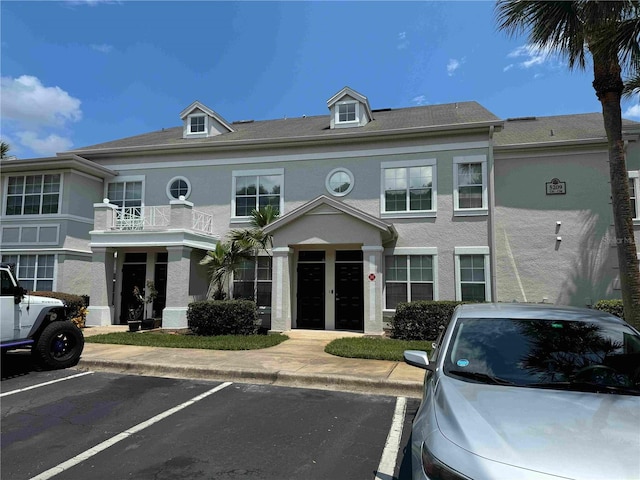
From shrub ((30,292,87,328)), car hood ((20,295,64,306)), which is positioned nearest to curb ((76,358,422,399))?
car hood ((20,295,64,306))

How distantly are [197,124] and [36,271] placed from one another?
8.62m

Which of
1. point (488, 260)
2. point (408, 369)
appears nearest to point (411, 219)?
point (488, 260)

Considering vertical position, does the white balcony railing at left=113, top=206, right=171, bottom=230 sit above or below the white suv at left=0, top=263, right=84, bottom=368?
above

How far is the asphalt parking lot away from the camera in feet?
13.6

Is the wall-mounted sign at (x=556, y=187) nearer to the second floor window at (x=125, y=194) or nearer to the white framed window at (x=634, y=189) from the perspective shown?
the white framed window at (x=634, y=189)

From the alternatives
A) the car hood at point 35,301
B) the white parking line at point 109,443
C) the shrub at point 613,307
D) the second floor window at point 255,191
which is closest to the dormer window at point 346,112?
the second floor window at point 255,191

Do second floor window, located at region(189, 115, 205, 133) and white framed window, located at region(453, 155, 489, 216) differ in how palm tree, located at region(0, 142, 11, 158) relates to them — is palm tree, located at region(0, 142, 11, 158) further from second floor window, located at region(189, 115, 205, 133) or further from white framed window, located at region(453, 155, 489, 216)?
white framed window, located at region(453, 155, 489, 216)

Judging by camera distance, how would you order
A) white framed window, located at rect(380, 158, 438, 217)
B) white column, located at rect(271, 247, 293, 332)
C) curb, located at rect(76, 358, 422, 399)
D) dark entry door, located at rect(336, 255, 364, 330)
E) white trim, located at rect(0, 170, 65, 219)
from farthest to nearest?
white trim, located at rect(0, 170, 65, 219), white framed window, located at rect(380, 158, 438, 217), dark entry door, located at rect(336, 255, 364, 330), white column, located at rect(271, 247, 293, 332), curb, located at rect(76, 358, 422, 399)

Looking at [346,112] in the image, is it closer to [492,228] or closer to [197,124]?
[197,124]

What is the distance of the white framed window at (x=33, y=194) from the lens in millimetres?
16266

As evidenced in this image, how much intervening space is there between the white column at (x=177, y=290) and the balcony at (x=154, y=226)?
1.63ft

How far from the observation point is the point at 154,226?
16.0 metres

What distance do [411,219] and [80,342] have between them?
35.1ft

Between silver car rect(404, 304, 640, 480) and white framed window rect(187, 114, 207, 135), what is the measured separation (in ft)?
54.2
